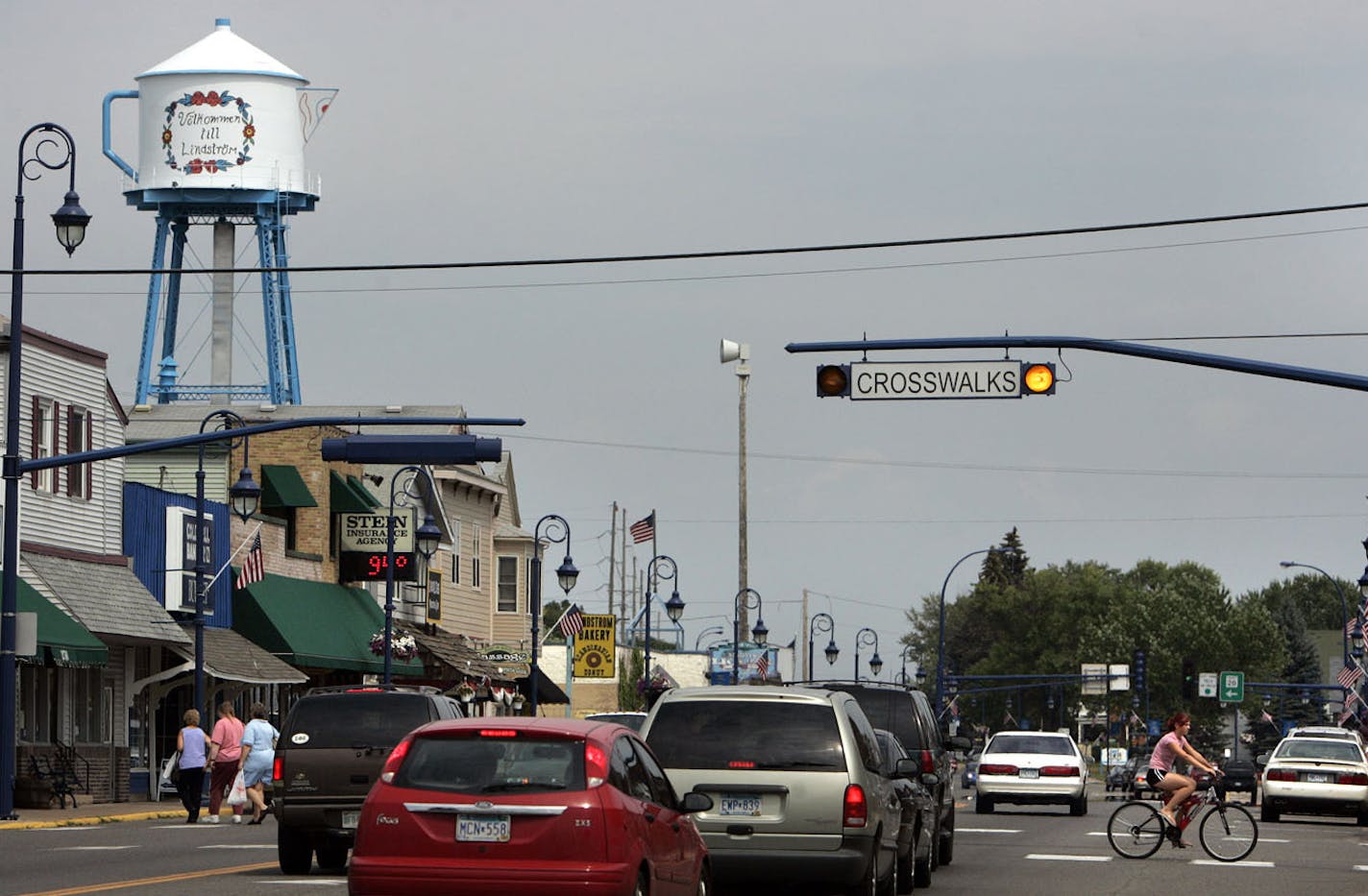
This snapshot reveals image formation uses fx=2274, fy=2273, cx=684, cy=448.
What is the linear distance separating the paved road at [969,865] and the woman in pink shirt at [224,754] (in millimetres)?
695

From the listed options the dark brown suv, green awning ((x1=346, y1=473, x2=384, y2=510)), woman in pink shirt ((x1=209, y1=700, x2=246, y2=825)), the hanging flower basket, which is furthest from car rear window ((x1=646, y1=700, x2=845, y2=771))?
green awning ((x1=346, y1=473, x2=384, y2=510))

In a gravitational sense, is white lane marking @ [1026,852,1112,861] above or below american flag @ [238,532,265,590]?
below

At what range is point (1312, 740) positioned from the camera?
3978 cm

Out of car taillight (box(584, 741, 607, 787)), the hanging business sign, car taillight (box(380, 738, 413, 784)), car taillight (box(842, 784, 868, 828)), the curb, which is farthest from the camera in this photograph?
the hanging business sign

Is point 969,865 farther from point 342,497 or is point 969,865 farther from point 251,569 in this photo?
point 342,497

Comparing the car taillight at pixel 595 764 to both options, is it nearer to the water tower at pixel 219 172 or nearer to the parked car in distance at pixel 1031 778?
the parked car in distance at pixel 1031 778

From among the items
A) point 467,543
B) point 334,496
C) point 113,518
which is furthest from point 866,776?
point 467,543

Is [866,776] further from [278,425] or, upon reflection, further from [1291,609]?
[1291,609]

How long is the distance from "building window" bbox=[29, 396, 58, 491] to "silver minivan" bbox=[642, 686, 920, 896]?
23805 millimetres

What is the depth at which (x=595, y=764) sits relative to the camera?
1349 cm

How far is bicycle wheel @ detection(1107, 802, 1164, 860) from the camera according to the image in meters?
25.7

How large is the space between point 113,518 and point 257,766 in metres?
10.5

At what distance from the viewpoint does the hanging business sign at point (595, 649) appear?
215 ft

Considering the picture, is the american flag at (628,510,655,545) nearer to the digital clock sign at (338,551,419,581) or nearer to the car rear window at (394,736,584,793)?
the digital clock sign at (338,551,419,581)
